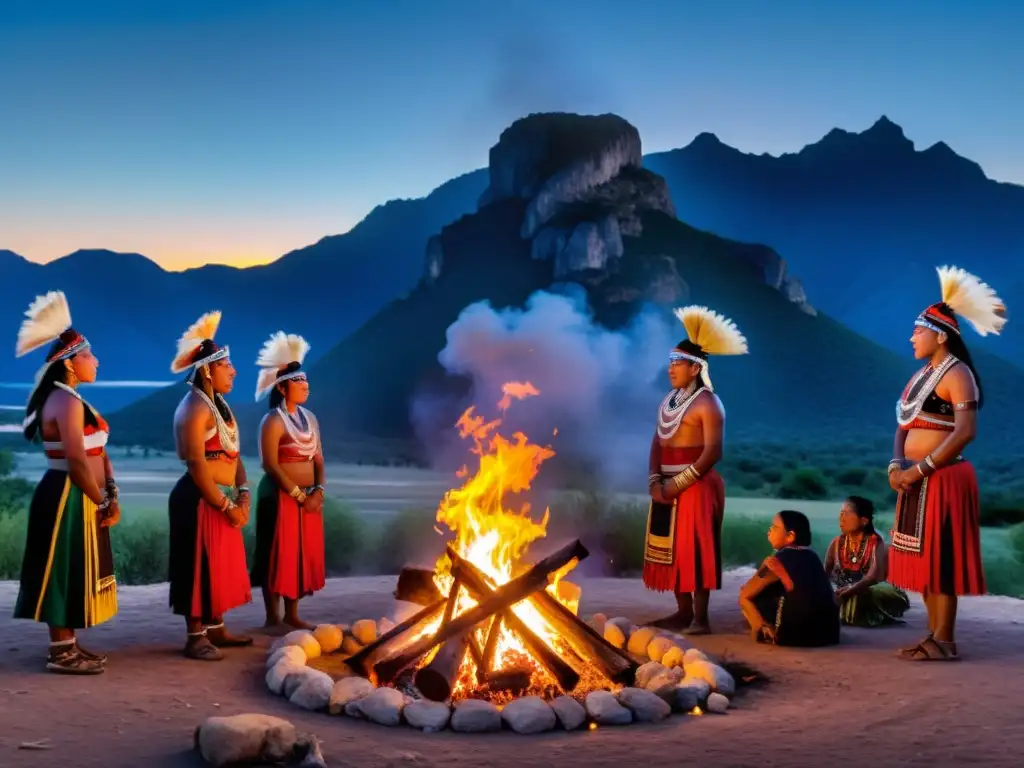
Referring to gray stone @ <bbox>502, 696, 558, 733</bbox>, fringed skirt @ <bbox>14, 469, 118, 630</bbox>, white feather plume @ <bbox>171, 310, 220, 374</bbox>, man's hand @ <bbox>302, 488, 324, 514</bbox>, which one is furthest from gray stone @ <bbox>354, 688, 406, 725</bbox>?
white feather plume @ <bbox>171, 310, 220, 374</bbox>

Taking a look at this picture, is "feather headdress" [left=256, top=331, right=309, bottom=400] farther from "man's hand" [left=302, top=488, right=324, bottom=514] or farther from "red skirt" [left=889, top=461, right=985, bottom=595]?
"red skirt" [left=889, top=461, right=985, bottom=595]

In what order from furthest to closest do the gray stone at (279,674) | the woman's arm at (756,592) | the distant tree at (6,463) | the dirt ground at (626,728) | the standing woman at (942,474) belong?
the distant tree at (6,463) < the woman's arm at (756,592) < the standing woman at (942,474) < the gray stone at (279,674) < the dirt ground at (626,728)

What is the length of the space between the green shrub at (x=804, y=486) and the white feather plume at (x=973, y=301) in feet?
80.9

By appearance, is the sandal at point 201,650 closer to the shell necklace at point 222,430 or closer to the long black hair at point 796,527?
the shell necklace at point 222,430

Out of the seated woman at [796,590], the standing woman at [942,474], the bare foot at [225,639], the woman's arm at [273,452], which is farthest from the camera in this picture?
the woman's arm at [273,452]

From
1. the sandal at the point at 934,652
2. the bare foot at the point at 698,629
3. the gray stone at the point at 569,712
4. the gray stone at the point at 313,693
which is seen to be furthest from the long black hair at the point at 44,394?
the sandal at the point at 934,652

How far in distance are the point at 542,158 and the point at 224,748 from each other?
179 ft

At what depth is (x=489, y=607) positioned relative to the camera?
6.17 meters

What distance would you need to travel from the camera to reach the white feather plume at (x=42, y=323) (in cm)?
621

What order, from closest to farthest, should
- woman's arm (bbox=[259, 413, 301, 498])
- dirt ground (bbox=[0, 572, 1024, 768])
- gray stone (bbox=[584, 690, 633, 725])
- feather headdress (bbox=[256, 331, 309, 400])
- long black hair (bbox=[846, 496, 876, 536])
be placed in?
dirt ground (bbox=[0, 572, 1024, 768]) → gray stone (bbox=[584, 690, 633, 725]) → woman's arm (bbox=[259, 413, 301, 498]) → feather headdress (bbox=[256, 331, 309, 400]) → long black hair (bbox=[846, 496, 876, 536])

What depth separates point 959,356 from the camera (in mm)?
6543

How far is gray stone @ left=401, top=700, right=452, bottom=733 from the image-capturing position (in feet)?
17.2

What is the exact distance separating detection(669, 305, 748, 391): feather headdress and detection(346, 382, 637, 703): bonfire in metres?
1.65

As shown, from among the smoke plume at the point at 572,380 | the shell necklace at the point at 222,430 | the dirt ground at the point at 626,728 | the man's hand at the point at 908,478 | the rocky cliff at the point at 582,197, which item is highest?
the rocky cliff at the point at 582,197
